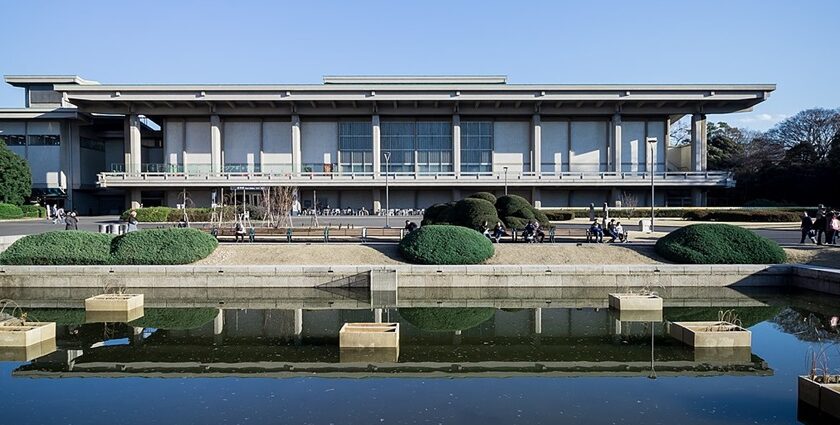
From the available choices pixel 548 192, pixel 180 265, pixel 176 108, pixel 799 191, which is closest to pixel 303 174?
pixel 176 108

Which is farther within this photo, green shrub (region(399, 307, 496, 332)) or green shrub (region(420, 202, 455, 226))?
green shrub (region(420, 202, 455, 226))

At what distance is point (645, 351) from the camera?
1261 centimetres

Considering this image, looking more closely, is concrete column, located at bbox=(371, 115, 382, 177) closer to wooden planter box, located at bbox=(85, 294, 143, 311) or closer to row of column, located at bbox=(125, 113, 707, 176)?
row of column, located at bbox=(125, 113, 707, 176)

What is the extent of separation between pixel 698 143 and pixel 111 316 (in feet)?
158

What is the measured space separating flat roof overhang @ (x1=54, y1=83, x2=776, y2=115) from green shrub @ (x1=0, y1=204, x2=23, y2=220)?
985 cm

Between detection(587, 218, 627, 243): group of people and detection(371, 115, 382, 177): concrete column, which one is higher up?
detection(371, 115, 382, 177): concrete column

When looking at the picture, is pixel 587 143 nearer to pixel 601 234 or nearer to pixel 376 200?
pixel 376 200

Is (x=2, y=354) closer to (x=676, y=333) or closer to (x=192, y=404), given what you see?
(x=192, y=404)

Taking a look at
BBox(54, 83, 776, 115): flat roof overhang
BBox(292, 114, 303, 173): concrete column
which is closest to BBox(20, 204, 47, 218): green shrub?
BBox(54, 83, 776, 115): flat roof overhang

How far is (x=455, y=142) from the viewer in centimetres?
5341

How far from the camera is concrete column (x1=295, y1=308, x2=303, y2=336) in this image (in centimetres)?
1468

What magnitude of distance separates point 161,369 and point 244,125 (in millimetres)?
44940

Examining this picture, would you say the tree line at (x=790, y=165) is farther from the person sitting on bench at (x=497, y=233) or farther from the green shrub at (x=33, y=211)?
the green shrub at (x=33, y=211)

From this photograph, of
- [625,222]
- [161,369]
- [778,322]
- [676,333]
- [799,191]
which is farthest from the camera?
[799,191]
